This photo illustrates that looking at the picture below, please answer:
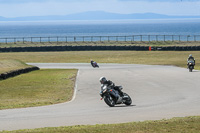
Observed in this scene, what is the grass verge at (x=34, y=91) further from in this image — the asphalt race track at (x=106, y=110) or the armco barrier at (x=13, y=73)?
the asphalt race track at (x=106, y=110)

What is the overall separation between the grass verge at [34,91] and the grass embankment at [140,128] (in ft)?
24.0

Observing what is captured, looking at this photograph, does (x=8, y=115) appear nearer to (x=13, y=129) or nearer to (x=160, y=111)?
(x=13, y=129)

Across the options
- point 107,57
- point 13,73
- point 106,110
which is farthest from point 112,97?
point 107,57

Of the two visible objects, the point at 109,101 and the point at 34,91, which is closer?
the point at 109,101

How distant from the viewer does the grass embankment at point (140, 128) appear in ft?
44.1

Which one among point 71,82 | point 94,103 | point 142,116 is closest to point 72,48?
point 71,82

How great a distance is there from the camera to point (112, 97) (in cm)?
2048

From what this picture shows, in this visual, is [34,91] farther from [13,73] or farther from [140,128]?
[140,128]

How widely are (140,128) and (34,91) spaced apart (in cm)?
1566

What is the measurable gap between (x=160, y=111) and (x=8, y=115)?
590 cm

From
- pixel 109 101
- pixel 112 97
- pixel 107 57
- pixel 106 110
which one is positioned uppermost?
pixel 112 97

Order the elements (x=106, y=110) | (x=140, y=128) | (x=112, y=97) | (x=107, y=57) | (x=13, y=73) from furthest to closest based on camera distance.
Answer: (x=107, y=57) < (x=13, y=73) < (x=112, y=97) < (x=106, y=110) < (x=140, y=128)

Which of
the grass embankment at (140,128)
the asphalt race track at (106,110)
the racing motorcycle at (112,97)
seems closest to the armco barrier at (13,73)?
the asphalt race track at (106,110)

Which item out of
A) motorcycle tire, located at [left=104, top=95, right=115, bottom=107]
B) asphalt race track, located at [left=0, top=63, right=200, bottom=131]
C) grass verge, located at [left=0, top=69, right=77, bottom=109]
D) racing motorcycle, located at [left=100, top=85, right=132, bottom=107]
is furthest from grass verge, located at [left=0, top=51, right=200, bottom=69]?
motorcycle tire, located at [left=104, top=95, right=115, bottom=107]
